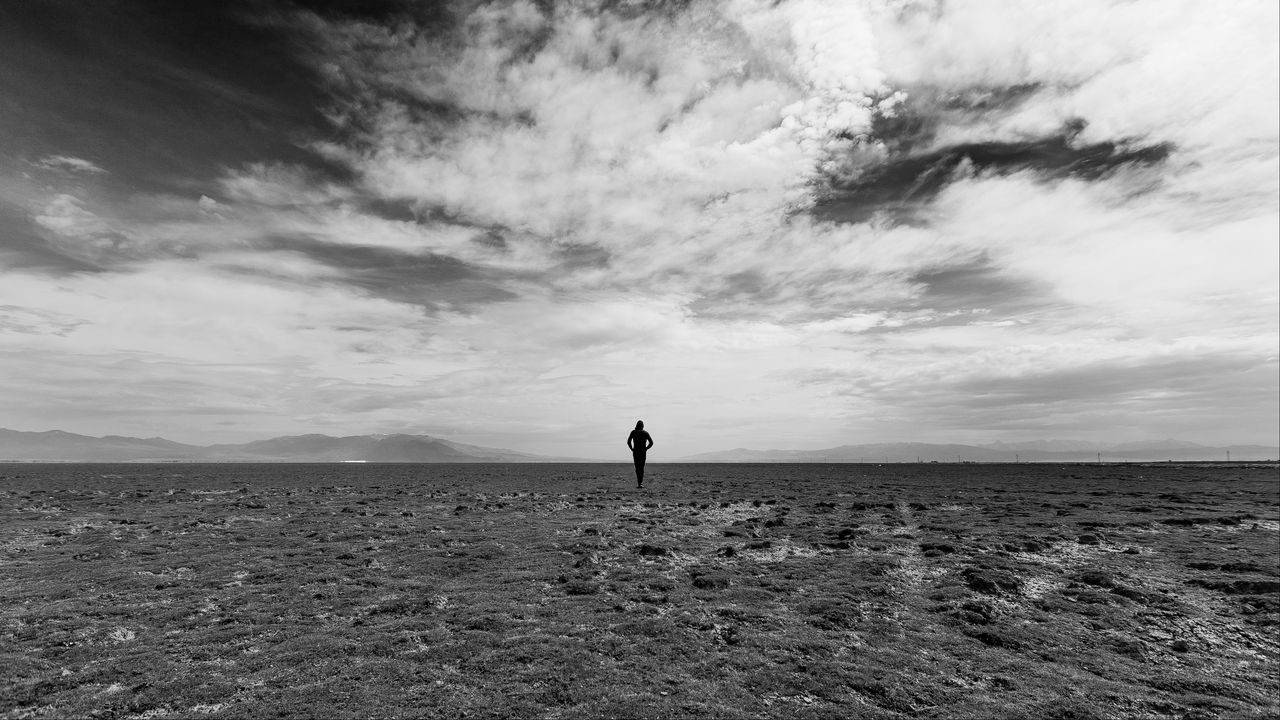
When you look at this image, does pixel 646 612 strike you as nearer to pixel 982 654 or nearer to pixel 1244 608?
pixel 982 654

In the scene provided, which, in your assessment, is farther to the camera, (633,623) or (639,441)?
(639,441)

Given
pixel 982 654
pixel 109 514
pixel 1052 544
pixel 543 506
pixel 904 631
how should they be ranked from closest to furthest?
pixel 982 654
pixel 904 631
pixel 1052 544
pixel 109 514
pixel 543 506

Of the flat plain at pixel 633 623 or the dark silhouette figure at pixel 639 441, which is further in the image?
the dark silhouette figure at pixel 639 441

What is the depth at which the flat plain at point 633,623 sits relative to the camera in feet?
28.8

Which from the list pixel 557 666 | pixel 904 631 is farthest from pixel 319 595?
pixel 904 631

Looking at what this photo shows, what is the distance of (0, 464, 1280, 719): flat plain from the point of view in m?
8.79

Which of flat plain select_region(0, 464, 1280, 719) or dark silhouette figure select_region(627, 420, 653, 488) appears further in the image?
dark silhouette figure select_region(627, 420, 653, 488)

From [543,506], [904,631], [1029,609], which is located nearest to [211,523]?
[543,506]

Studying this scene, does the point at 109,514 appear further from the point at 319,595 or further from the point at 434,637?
the point at 434,637

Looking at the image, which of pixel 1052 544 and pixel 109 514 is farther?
pixel 109 514

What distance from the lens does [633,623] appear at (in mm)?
12141

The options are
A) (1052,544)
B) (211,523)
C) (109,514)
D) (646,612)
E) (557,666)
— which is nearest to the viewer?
(557,666)

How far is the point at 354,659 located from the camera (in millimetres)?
9938

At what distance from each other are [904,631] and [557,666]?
22.8 feet
